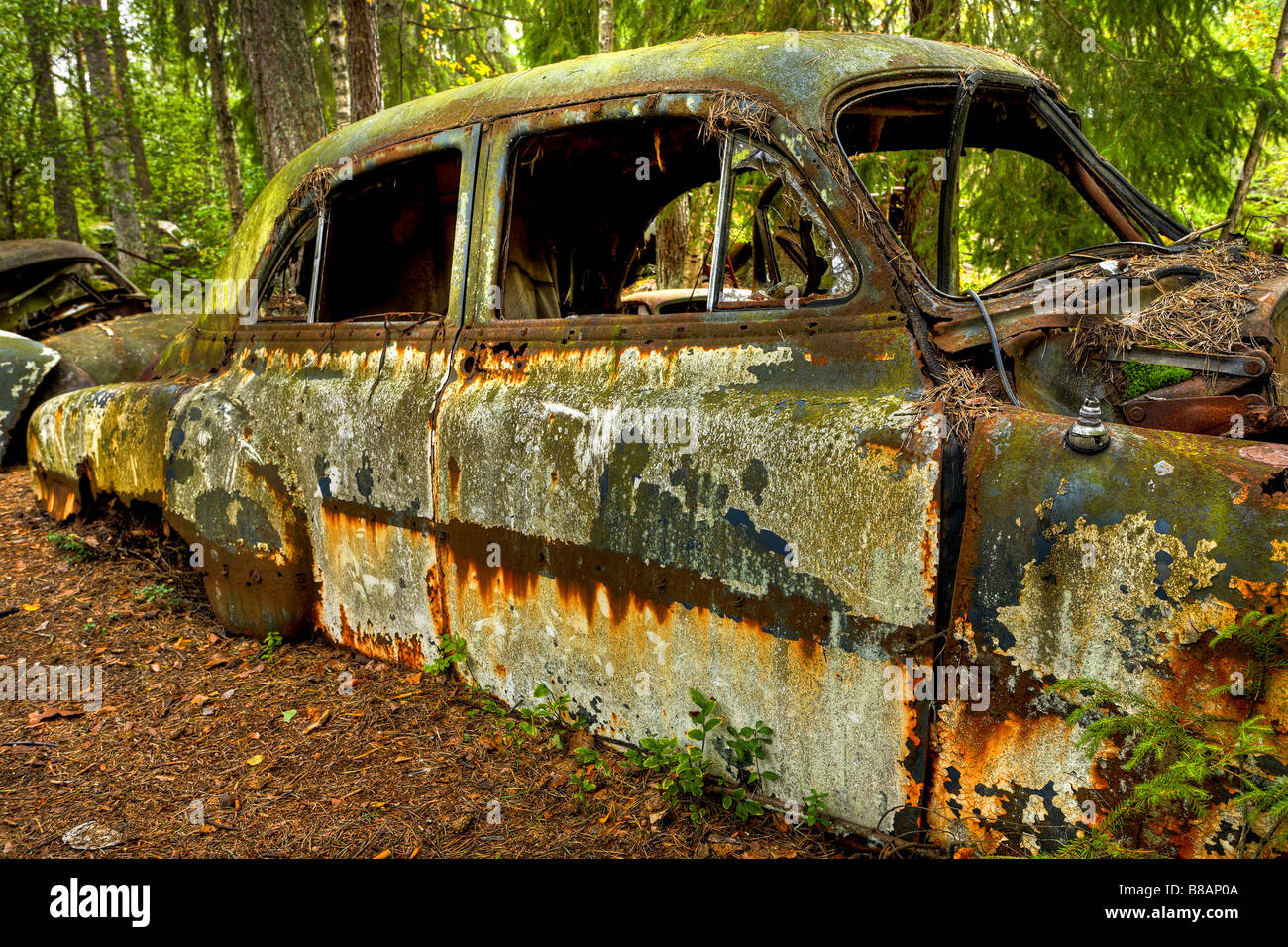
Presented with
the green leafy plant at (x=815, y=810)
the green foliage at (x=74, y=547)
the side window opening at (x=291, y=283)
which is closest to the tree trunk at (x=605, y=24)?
the side window opening at (x=291, y=283)

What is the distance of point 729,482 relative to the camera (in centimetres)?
229

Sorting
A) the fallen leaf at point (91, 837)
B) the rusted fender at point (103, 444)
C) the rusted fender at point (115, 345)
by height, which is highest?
the rusted fender at point (115, 345)

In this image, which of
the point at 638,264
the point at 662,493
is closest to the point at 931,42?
the point at 662,493

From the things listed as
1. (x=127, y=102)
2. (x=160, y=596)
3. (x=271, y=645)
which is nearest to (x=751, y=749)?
(x=271, y=645)

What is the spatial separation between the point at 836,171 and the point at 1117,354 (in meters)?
0.90

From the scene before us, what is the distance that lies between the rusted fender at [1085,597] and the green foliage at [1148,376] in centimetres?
28

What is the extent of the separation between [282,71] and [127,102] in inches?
306

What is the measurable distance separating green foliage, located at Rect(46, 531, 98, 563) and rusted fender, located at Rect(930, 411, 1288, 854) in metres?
4.77

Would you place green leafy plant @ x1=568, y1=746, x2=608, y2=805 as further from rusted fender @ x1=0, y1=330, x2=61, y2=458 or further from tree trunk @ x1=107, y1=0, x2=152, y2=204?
tree trunk @ x1=107, y1=0, x2=152, y2=204

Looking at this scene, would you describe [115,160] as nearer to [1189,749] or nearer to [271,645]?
[271,645]

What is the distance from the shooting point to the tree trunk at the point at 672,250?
8.57 meters

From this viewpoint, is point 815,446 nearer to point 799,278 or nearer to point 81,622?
point 799,278

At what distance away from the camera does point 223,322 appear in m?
3.95

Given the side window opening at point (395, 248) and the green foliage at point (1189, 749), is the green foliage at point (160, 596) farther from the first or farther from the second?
the green foliage at point (1189, 749)
